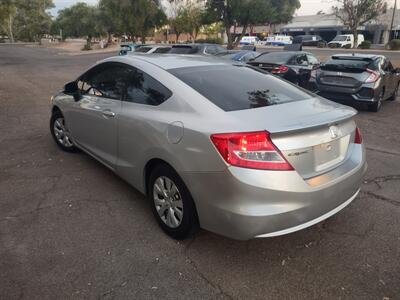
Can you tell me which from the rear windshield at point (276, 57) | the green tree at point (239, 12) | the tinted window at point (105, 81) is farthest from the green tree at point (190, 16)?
the tinted window at point (105, 81)

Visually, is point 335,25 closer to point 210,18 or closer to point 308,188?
point 210,18

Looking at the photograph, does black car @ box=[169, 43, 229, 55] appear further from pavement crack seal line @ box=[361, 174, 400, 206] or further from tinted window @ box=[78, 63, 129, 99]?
pavement crack seal line @ box=[361, 174, 400, 206]

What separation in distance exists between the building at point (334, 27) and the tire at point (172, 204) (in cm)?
5716

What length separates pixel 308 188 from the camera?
2670mm

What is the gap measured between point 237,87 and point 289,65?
8.22 meters

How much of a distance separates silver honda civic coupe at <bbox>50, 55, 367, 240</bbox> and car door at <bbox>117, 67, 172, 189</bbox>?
0.01 m

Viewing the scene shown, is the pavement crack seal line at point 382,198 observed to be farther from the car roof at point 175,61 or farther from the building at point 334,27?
the building at point 334,27

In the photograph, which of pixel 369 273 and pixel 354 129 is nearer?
pixel 369 273

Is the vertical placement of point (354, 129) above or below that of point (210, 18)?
below

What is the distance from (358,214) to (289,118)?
1675 mm

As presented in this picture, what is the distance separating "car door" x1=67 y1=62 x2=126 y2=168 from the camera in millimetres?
3875

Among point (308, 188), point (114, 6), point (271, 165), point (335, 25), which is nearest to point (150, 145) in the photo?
point (271, 165)

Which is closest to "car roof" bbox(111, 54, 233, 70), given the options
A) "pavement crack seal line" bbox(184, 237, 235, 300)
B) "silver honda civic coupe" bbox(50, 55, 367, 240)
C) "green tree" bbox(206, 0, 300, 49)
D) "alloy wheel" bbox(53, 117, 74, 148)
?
"silver honda civic coupe" bbox(50, 55, 367, 240)

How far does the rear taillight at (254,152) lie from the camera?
2.55 meters
